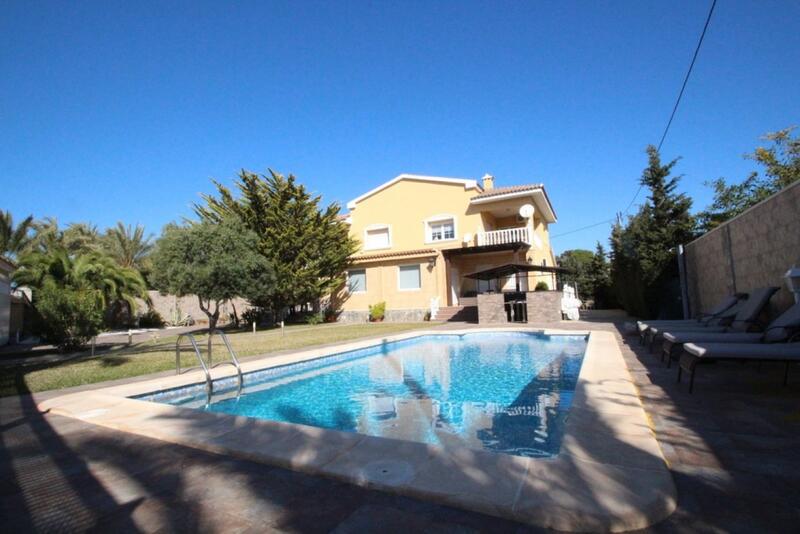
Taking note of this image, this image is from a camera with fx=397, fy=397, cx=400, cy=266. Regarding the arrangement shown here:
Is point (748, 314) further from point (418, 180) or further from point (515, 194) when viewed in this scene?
point (418, 180)

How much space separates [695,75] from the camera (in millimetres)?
9367

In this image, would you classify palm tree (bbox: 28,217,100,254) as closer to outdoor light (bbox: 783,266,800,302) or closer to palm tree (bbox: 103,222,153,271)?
palm tree (bbox: 103,222,153,271)

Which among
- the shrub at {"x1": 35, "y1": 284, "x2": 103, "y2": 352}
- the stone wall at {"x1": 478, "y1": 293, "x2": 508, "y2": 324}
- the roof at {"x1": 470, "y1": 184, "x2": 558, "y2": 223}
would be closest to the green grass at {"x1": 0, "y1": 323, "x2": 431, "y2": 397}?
the shrub at {"x1": 35, "y1": 284, "x2": 103, "y2": 352}

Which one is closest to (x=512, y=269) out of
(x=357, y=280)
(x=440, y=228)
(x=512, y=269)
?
(x=512, y=269)

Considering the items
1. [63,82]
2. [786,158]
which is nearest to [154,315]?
[63,82]

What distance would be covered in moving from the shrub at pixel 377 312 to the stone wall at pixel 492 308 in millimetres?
7159

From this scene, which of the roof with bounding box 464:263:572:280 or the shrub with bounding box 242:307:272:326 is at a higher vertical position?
the roof with bounding box 464:263:572:280

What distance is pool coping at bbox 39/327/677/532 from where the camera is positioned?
225cm

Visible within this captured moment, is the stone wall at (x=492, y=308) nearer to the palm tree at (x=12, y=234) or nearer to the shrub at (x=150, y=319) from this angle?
the shrub at (x=150, y=319)

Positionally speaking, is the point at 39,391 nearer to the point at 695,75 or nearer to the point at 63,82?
the point at 63,82

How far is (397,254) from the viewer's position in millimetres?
23844

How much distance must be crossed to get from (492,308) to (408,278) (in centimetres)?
724

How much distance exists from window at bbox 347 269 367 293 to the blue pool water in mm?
14004

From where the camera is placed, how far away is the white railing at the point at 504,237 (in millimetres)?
21748
